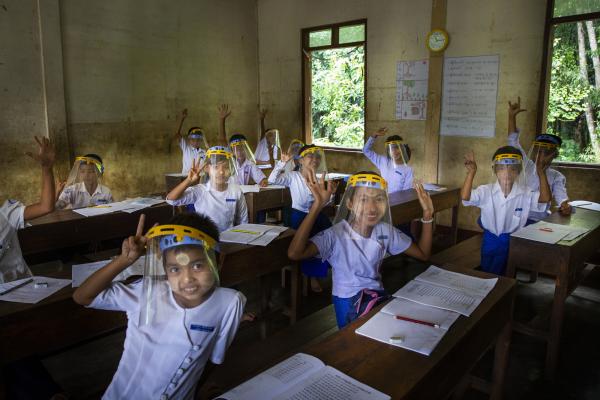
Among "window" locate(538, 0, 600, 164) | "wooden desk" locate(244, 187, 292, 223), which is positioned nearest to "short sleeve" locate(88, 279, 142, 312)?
"wooden desk" locate(244, 187, 292, 223)

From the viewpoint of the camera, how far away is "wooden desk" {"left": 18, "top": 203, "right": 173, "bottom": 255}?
3.21 meters

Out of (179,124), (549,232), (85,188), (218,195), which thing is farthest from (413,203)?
(179,124)

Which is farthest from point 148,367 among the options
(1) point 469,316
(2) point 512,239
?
(2) point 512,239

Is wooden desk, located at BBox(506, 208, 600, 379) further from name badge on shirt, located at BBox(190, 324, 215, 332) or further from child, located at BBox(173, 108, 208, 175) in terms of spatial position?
child, located at BBox(173, 108, 208, 175)

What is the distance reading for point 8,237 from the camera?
2.44 m

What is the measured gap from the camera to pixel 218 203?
3.45 metres

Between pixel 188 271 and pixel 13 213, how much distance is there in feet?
5.02

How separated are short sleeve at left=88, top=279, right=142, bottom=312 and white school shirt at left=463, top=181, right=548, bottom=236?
2.68 meters

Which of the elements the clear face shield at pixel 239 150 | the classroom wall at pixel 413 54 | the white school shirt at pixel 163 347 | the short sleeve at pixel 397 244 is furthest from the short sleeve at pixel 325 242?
the classroom wall at pixel 413 54

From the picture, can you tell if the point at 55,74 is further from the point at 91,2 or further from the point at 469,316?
the point at 469,316

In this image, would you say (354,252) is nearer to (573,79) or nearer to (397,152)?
(397,152)

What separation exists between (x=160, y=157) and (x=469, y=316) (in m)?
5.80

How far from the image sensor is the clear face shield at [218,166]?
3422mm

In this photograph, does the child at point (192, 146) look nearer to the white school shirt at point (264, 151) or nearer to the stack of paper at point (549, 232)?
the white school shirt at point (264, 151)
